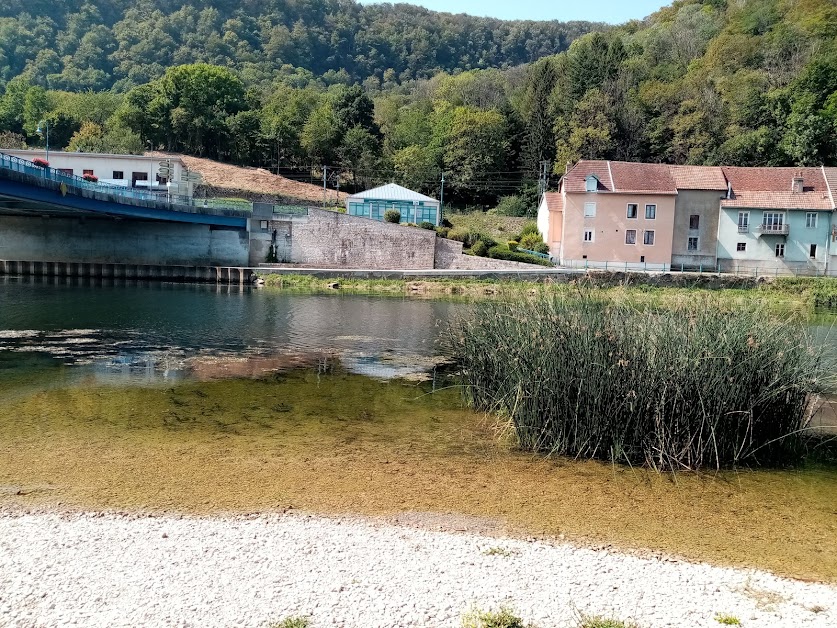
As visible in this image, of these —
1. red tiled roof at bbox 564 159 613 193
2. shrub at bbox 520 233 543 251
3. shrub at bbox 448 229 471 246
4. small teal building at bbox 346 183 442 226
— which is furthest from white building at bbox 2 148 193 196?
red tiled roof at bbox 564 159 613 193

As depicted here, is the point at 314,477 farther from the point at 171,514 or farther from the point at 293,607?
the point at 293,607

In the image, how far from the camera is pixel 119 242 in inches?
2167

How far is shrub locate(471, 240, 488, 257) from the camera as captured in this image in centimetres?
5344

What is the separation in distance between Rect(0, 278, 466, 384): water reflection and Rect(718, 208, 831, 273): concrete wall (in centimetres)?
2725

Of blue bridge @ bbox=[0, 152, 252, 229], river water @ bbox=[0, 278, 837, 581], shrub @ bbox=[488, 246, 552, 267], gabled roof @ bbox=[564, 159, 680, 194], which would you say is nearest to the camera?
river water @ bbox=[0, 278, 837, 581]

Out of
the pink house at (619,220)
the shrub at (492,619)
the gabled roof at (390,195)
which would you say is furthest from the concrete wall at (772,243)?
the shrub at (492,619)

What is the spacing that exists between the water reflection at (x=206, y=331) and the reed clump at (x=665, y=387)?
25.5ft

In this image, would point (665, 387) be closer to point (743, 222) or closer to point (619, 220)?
point (619, 220)

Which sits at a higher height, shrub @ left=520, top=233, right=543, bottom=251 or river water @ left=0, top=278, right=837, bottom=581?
shrub @ left=520, top=233, right=543, bottom=251

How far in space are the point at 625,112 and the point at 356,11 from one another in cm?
11196

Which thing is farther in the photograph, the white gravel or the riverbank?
the riverbank

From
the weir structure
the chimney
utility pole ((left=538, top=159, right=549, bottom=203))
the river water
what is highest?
utility pole ((left=538, top=159, right=549, bottom=203))

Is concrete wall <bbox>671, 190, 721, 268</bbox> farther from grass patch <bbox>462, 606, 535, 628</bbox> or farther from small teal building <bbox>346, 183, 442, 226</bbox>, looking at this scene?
grass patch <bbox>462, 606, 535, 628</bbox>

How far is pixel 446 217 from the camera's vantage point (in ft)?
230
